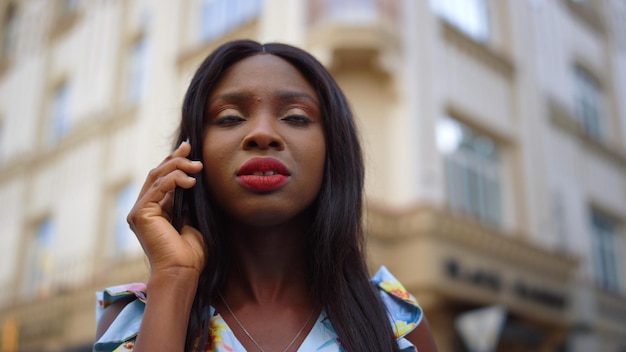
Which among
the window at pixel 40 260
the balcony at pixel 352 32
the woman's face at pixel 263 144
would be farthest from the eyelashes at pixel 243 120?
the window at pixel 40 260

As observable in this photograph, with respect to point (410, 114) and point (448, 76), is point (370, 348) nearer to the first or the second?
point (410, 114)

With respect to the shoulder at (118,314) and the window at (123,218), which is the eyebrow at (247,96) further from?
the window at (123,218)

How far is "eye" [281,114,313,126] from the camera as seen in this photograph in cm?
138

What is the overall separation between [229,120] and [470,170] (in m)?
9.76

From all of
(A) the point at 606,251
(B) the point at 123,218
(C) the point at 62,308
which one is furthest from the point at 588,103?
(C) the point at 62,308

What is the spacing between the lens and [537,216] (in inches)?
452

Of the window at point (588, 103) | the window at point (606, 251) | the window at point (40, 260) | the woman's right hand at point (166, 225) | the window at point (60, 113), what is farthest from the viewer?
the window at point (60, 113)

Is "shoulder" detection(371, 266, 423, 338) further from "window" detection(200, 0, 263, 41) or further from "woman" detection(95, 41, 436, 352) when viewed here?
"window" detection(200, 0, 263, 41)

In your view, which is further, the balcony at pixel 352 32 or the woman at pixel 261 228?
the balcony at pixel 352 32

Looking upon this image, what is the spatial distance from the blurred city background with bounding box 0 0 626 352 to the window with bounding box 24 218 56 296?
0.05 meters

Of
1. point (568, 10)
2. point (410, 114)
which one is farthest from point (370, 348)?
point (568, 10)

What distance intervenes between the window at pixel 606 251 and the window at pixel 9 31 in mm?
15396

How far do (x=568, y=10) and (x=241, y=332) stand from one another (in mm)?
15199

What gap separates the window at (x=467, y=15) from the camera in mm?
11148
